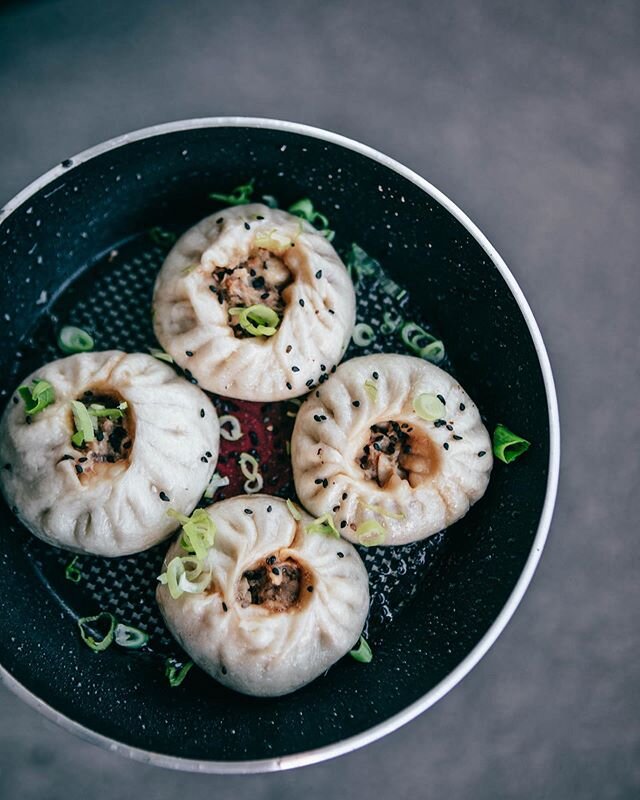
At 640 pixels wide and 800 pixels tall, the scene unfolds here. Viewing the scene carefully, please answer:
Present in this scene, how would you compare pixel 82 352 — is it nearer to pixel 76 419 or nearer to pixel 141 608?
pixel 76 419

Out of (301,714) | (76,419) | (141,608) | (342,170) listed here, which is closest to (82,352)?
(76,419)

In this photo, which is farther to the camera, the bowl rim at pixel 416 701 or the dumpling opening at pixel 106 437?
the dumpling opening at pixel 106 437

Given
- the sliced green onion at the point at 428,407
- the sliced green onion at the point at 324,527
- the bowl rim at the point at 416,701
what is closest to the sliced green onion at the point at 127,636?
the bowl rim at the point at 416,701

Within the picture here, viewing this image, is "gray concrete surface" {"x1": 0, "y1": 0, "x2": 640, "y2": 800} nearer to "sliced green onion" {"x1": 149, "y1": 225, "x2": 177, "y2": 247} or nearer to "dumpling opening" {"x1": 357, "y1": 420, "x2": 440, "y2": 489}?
"sliced green onion" {"x1": 149, "y1": 225, "x2": 177, "y2": 247}

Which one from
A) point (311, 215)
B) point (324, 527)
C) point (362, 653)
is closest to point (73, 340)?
point (311, 215)

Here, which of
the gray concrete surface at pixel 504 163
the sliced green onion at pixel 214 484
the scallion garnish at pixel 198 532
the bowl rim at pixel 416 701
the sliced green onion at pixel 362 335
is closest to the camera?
the bowl rim at pixel 416 701

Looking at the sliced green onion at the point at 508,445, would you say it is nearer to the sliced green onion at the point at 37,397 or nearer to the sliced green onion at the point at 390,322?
the sliced green onion at the point at 390,322

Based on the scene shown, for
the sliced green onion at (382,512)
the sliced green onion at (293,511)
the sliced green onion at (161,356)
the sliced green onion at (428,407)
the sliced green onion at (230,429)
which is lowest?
the sliced green onion at (293,511)

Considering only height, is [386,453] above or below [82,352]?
above
